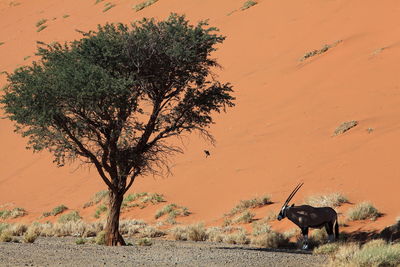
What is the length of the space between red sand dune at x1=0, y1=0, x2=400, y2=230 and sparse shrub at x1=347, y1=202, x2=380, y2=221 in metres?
0.29

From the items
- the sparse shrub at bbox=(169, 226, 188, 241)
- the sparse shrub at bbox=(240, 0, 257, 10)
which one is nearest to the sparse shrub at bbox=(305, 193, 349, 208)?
the sparse shrub at bbox=(169, 226, 188, 241)

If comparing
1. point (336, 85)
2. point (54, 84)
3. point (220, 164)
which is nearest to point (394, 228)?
point (54, 84)

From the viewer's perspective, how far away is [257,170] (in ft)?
82.8

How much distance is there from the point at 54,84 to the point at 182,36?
3.56 meters

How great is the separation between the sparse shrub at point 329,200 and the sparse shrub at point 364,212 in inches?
49.5

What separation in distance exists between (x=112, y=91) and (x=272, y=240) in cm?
631

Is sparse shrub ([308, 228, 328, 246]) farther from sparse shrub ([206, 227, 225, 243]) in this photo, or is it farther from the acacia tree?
the acacia tree

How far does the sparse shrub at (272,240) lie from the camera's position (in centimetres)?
1744

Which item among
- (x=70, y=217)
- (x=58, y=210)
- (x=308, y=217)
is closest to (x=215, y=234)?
(x=308, y=217)

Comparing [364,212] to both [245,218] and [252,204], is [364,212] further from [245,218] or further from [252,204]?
[252,204]

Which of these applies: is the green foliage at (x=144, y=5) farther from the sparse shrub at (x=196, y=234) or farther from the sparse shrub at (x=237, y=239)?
the sparse shrub at (x=237, y=239)

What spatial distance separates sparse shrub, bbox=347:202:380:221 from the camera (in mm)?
18234

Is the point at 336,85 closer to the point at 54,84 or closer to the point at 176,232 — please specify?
the point at 176,232

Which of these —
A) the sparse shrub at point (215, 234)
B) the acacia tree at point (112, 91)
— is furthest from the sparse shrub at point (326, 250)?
the sparse shrub at point (215, 234)
